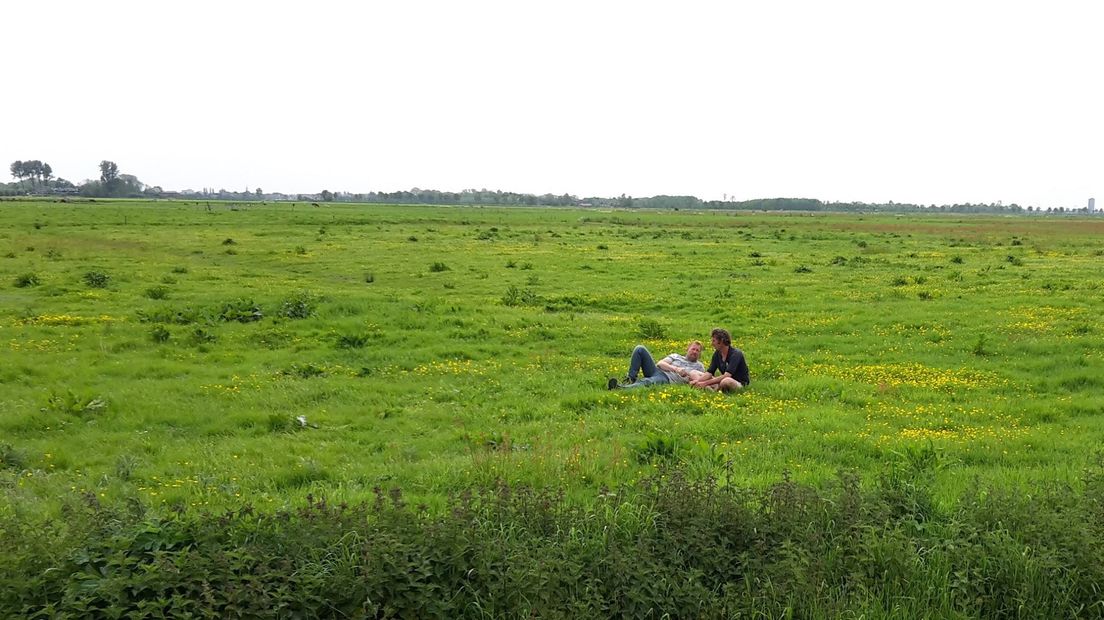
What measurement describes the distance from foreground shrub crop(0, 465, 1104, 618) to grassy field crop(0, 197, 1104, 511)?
108cm

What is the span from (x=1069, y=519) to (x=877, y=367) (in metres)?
8.33

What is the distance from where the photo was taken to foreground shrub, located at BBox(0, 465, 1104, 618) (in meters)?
4.70

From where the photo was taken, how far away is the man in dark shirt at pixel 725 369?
464 inches

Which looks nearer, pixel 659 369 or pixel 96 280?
pixel 659 369

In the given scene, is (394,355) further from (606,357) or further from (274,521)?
(274,521)

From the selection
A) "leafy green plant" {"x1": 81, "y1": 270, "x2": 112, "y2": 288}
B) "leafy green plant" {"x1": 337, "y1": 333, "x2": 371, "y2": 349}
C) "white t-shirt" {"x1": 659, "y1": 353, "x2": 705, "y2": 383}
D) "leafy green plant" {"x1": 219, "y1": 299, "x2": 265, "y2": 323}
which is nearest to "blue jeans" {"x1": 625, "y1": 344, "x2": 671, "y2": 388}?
"white t-shirt" {"x1": 659, "y1": 353, "x2": 705, "y2": 383}

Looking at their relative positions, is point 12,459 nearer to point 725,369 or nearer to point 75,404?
point 75,404

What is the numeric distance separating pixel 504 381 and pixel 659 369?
283cm

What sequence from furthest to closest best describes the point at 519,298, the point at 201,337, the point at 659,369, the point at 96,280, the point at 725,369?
the point at 96,280
the point at 519,298
the point at 201,337
the point at 659,369
the point at 725,369

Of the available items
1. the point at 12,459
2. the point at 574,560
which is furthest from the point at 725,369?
the point at 12,459

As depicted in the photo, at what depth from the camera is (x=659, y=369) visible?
1244cm

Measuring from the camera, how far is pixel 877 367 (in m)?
13.5

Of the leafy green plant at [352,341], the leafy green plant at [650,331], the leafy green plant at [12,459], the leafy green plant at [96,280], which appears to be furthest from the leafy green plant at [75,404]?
the leafy green plant at [96,280]

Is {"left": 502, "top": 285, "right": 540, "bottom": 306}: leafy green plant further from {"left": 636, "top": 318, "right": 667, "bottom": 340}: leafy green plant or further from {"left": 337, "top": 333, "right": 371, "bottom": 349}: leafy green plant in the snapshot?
{"left": 337, "top": 333, "right": 371, "bottom": 349}: leafy green plant
